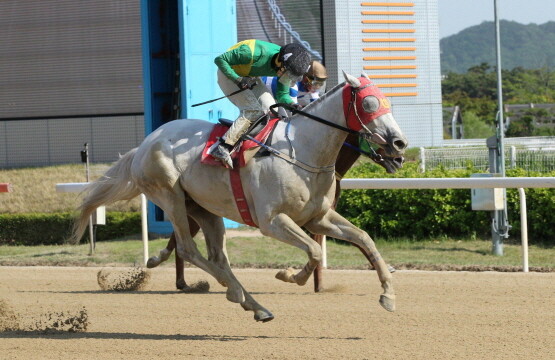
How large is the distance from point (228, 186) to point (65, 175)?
13616mm

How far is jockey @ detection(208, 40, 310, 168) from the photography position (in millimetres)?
6359

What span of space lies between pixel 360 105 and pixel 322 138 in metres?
0.36

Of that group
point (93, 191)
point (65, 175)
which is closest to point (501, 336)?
point (93, 191)

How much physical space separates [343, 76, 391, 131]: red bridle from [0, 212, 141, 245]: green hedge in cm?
848

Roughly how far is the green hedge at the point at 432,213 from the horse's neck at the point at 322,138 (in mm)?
5725

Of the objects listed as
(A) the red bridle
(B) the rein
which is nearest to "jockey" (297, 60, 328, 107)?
(B) the rein

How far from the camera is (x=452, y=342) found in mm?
5723

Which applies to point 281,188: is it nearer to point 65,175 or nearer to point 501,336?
point 501,336

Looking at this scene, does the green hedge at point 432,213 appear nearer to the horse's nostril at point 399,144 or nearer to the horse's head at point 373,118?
the horse's head at point 373,118

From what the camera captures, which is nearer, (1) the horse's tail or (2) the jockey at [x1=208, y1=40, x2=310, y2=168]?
(2) the jockey at [x1=208, y1=40, x2=310, y2=168]

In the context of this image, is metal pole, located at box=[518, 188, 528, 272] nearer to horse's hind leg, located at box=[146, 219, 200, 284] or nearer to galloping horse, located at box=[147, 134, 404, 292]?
galloping horse, located at box=[147, 134, 404, 292]

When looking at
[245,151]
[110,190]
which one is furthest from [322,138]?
[110,190]

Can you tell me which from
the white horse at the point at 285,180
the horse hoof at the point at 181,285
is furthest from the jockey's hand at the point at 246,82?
the horse hoof at the point at 181,285

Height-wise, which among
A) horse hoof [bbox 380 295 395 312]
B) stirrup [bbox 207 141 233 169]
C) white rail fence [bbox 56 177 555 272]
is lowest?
horse hoof [bbox 380 295 395 312]
